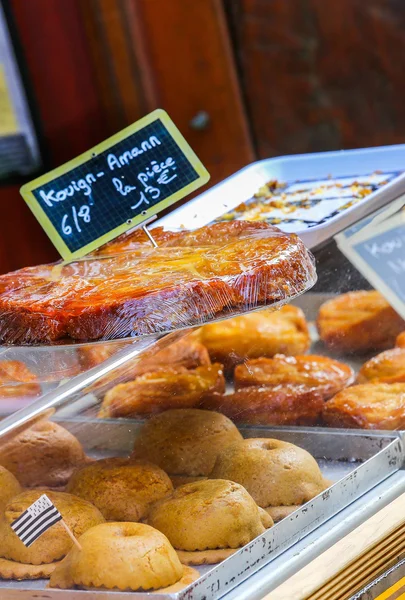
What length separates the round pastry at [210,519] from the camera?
1.44 m

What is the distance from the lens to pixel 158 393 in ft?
5.80

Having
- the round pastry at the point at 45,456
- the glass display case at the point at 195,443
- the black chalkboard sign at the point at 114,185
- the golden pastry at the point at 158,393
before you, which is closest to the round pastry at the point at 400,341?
the glass display case at the point at 195,443

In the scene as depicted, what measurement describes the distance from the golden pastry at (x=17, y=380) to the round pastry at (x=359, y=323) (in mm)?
1005

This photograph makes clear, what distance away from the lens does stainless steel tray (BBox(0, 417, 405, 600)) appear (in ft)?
4.59

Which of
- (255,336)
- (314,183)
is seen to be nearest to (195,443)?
(255,336)

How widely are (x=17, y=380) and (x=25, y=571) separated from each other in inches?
12.4

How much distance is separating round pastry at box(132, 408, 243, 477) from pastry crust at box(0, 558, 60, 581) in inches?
13.6

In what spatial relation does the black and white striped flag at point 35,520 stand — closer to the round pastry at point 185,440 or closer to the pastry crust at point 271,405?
the round pastry at point 185,440

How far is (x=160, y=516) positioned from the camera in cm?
149

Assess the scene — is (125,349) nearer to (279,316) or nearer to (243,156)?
(279,316)

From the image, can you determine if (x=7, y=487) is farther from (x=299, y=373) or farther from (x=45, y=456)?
(x=299, y=373)

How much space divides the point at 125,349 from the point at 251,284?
0.25 m

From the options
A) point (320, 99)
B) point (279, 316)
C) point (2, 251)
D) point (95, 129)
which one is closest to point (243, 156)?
point (320, 99)

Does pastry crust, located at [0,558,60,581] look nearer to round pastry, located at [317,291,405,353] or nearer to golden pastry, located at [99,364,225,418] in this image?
golden pastry, located at [99,364,225,418]
